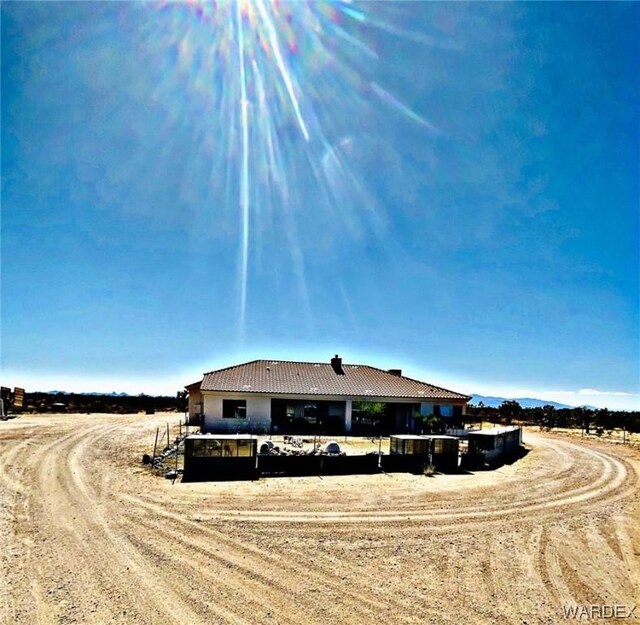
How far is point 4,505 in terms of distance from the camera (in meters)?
14.3

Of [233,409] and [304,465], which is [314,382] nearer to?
[233,409]

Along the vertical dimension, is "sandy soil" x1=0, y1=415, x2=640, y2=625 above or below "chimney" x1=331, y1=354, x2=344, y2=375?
below

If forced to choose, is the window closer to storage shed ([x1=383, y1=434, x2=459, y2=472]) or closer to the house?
the house

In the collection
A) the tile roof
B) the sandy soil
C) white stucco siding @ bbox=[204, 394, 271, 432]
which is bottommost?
the sandy soil

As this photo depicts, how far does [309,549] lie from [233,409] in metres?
22.7

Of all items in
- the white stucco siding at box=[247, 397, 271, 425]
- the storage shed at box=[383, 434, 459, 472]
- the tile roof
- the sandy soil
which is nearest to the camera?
the sandy soil

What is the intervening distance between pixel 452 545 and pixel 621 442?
3347 centimetres

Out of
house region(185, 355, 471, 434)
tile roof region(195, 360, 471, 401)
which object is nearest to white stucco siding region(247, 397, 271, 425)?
house region(185, 355, 471, 434)

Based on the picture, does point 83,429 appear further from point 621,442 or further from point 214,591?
point 621,442

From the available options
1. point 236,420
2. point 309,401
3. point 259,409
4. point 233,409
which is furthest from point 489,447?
point 233,409

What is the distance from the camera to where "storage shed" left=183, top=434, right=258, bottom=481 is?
18.3 metres

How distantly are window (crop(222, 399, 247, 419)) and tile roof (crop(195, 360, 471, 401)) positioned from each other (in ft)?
3.12

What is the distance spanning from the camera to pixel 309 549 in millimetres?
11219

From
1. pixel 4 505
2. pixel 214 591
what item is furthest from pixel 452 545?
pixel 4 505
